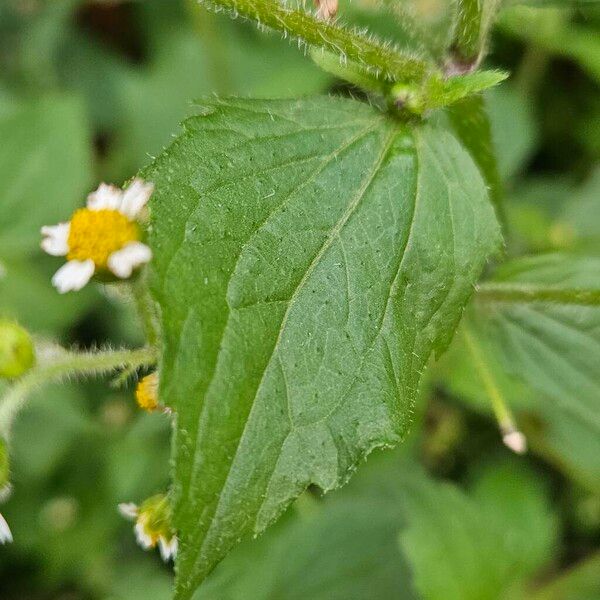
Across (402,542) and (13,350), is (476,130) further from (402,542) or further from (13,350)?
(402,542)

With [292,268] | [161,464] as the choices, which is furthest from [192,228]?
[161,464]

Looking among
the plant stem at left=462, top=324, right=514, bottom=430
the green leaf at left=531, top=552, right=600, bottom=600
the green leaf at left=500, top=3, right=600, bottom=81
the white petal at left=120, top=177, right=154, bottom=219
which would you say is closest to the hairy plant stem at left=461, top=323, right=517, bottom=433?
the plant stem at left=462, top=324, right=514, bottom=430

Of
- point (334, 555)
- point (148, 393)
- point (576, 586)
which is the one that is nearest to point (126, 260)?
point (148, 393)

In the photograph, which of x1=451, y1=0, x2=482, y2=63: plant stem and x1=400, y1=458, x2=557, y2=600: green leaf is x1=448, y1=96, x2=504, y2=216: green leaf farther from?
x1=400, y1=458, x2=557, y2=600: green leaf

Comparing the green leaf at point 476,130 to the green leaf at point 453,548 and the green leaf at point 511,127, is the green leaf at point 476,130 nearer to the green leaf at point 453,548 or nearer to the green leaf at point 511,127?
the green leaf at point 453,548

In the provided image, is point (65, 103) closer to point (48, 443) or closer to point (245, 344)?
point (48, 443)

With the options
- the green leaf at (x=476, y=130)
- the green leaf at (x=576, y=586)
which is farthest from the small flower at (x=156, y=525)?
the green leaf at (x=576, y=586)
